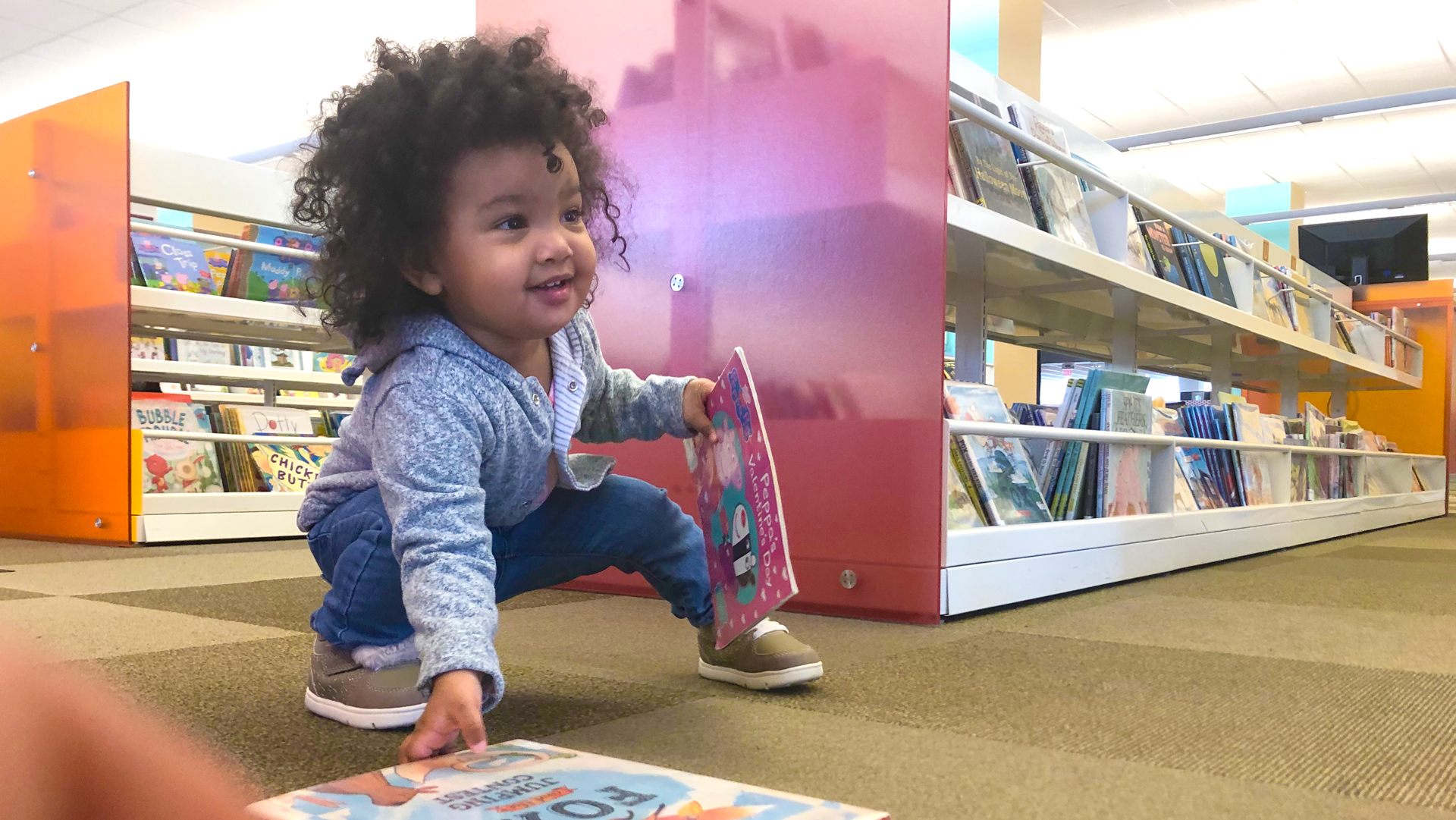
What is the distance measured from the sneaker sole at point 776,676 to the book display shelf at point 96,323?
2268 mm

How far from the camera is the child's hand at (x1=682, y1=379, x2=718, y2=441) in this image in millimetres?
1184

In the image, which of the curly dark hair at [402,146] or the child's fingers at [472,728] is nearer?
the child's fingers at [472,728]

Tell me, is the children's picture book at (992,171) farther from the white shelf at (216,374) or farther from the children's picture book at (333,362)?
the children's picture book at (333,362)

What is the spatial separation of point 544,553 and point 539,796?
0.52 meters

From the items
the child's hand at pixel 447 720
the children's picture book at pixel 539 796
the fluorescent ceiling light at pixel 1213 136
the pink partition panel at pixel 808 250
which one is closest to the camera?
the children's picture book at pixel 539 796

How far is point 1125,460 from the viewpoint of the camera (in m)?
2.39

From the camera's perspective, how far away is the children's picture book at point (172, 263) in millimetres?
3094

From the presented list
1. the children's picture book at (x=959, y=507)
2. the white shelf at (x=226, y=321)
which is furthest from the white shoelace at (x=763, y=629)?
the white shelf at (x=226, y=321)

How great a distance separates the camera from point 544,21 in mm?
2148

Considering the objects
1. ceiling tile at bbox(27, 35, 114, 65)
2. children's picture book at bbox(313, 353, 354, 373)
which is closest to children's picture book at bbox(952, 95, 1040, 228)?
children's picture book at bbox(313, 353, 354, 373)

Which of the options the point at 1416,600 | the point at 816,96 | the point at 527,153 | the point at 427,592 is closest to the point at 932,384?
the point at 816,96

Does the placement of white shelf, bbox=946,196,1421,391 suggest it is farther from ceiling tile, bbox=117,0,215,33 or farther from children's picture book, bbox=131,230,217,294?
ceiling tile, bbox=117,0,215,33

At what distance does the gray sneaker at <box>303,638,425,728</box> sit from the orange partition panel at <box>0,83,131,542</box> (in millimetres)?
2166

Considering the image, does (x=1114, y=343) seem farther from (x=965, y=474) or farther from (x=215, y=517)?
(x=215, y=517)
